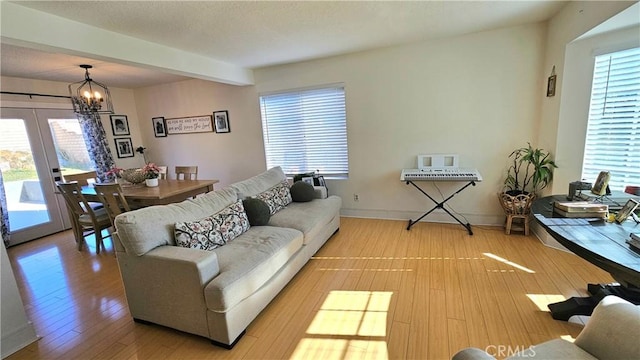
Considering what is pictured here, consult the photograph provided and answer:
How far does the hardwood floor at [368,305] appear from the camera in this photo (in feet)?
6.06

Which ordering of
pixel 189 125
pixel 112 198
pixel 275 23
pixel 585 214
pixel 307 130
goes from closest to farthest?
1. pixel 585 214
2. pixel 275 23
3. pixel 112 198
4. pixel 307 130
5. pixel 189 125

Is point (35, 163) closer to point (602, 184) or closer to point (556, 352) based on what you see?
point (556, 352)

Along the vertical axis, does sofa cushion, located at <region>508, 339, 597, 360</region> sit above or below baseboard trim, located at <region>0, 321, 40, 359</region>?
above

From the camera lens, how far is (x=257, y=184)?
3.37 metres

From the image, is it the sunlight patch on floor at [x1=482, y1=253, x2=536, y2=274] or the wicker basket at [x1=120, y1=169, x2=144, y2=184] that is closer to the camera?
the sunlight patch on floor at [x1=482, y1=253, x2=536, y2=274]

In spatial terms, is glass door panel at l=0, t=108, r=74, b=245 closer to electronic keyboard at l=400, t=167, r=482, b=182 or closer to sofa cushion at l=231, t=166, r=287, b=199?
sofa cushion at l=231, t=166, r=287, b=199

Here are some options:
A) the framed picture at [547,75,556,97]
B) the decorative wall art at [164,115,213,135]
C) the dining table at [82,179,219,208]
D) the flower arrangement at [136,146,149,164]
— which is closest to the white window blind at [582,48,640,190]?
the framed picture at [547,75,556,97]

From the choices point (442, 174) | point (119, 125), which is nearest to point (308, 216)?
point (442, 174)

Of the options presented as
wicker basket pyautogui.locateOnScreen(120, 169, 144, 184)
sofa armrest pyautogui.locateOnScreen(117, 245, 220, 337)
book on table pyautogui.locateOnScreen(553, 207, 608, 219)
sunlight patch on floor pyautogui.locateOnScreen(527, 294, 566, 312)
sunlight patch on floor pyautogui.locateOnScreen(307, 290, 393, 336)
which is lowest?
sunlight patch on floor pyautogui.locateOnScreen(307, 290, 393, 336)

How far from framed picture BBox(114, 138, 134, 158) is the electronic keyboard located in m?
5.45

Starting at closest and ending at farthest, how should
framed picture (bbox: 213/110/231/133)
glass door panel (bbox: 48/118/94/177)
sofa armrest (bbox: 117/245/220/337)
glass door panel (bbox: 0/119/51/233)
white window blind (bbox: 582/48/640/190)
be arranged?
sofa armrest (bbox: 117/245/220/337) < white window blind (bbox: 582/48/640/190) < glass door panel (bbox: 0/119/51/233) < glass door panel (bbox: 48/118/94/177) < framed picture (bbox: 213/110/231/133)

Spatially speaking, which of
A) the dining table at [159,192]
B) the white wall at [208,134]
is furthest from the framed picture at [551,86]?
the dining table at [159,192]

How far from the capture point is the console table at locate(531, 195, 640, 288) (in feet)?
4.31

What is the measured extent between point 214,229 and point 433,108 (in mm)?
3072
